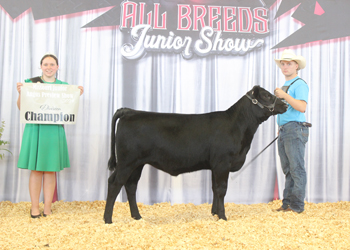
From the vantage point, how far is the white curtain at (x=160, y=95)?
444 cm

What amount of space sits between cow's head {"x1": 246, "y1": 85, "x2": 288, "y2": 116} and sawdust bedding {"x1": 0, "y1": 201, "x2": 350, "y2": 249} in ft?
3.88

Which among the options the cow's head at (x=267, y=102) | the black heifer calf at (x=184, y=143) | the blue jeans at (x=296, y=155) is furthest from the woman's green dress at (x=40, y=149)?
the blue jeans at (x=296, y=155)

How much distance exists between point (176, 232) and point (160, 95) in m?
2.32

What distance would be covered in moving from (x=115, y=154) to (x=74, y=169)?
4.73ft

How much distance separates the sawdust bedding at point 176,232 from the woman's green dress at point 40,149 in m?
0.63

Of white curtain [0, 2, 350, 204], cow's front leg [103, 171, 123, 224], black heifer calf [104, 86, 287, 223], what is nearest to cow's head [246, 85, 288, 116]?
black heifer calf [104, 86, 287, 223]

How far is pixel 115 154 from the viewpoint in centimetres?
337

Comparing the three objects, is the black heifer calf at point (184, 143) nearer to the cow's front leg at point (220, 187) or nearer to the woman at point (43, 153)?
the cow's front leg at point (220, 187)

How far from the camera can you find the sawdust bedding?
2.46 metres

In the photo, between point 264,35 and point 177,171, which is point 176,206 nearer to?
point 177,171

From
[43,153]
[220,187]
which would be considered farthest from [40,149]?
[220,187]

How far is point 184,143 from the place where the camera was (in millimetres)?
3137

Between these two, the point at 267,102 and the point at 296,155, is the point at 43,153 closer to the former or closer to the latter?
the point at 267,102

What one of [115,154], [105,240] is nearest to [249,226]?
[105,240]
